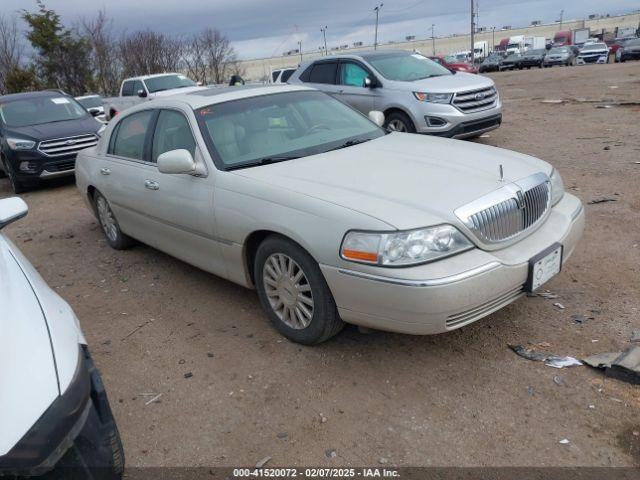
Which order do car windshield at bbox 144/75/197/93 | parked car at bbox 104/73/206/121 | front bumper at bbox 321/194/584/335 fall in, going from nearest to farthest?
front bumper at bbox 321/194/584/335
parked car at bbox 104/73/206/121
car windshield at bbox 144/75/197/93

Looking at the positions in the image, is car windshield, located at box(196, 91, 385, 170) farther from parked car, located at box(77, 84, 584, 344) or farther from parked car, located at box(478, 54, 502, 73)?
parked car, located at box(478, 54, 502, 73)

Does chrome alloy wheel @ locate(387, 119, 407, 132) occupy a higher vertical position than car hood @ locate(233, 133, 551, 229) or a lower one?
lower

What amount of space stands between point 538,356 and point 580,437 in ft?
2.24

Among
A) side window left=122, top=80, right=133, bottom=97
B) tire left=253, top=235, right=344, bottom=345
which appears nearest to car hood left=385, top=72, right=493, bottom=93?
tire left=253, top=235, right=344, bottom=345

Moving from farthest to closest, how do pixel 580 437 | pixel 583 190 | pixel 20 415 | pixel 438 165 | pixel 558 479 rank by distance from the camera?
1. pixel 583 190
2. pixel 438 165
3. pixel 580 437
4. pixel 558 479
5. pixel 20 415

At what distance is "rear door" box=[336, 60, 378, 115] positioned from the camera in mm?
9094

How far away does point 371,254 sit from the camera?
2793 mm

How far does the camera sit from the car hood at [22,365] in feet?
5.44

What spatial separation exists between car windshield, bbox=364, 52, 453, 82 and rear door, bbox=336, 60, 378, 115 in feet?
0.78

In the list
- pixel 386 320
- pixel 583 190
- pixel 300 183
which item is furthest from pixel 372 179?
pixel 583 190

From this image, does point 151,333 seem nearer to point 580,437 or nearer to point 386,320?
point 386,320

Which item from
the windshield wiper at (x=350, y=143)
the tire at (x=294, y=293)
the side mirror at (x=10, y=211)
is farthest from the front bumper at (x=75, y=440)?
the windshield wiper at (x=350, y=143)

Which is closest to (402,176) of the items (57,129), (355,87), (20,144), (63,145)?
(355,87)

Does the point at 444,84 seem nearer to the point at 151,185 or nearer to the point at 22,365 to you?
the point at 151,185
